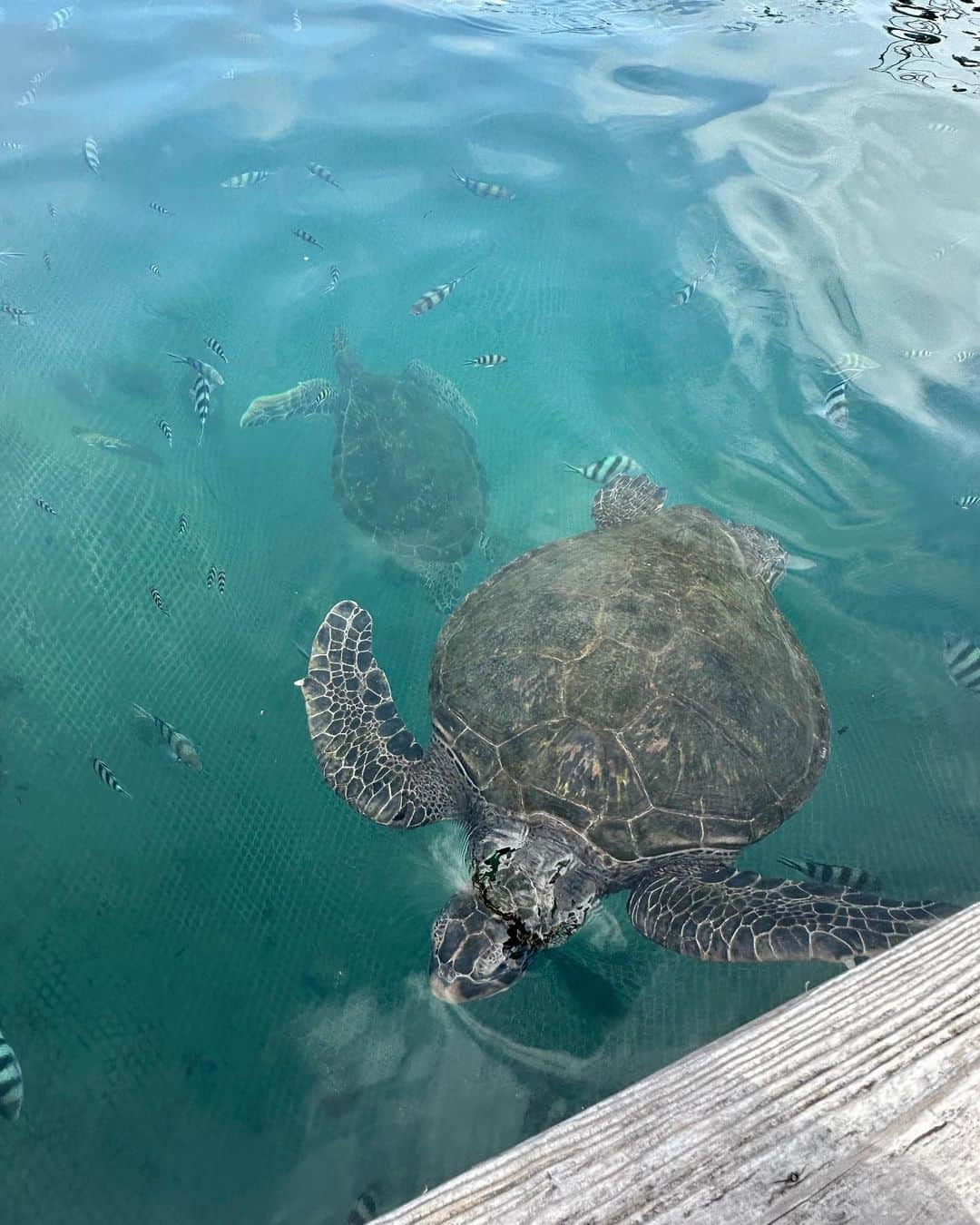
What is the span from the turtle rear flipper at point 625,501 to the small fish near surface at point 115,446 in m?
4.00

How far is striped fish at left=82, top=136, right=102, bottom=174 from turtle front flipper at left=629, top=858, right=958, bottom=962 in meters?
9.62

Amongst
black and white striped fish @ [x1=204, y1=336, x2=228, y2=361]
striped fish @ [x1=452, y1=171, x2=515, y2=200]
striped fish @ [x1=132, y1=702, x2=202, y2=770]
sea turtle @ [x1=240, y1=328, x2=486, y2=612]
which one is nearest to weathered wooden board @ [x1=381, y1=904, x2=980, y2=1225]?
striped fish @ [x1=132, y1=702, x2=202, y2=770]

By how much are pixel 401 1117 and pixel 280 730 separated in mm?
2397

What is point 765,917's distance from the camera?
3119 mm

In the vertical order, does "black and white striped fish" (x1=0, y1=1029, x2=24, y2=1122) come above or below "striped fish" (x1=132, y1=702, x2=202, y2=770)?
below

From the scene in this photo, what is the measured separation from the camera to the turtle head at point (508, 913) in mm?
3018

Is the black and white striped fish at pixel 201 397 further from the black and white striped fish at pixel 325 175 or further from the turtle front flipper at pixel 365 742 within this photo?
the black and white striped fish at pixel 325 175

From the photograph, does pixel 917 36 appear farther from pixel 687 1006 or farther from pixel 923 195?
pixel 687 1006

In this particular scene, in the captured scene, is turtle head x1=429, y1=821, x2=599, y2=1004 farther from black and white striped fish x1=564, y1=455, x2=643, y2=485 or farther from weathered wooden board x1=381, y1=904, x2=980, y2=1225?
black and white striped fish x1=564, y1=455, x2=643, y2=485

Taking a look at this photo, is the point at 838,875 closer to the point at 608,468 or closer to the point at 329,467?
the point at 608,468

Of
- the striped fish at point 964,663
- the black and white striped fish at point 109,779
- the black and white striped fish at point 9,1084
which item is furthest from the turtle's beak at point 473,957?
the striped fish at point 964,663

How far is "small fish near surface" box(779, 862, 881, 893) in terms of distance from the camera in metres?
4.05

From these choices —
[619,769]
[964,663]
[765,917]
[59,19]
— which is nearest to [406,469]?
[619,769]

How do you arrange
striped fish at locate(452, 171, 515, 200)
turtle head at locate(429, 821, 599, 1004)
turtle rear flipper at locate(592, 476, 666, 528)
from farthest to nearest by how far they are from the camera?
striped fish at locate(452, 171, 515, 200)
turtle rear flipper at locate(592, 476, 666, 528)
turtle head at locate(429, 821, 599, 1004)
